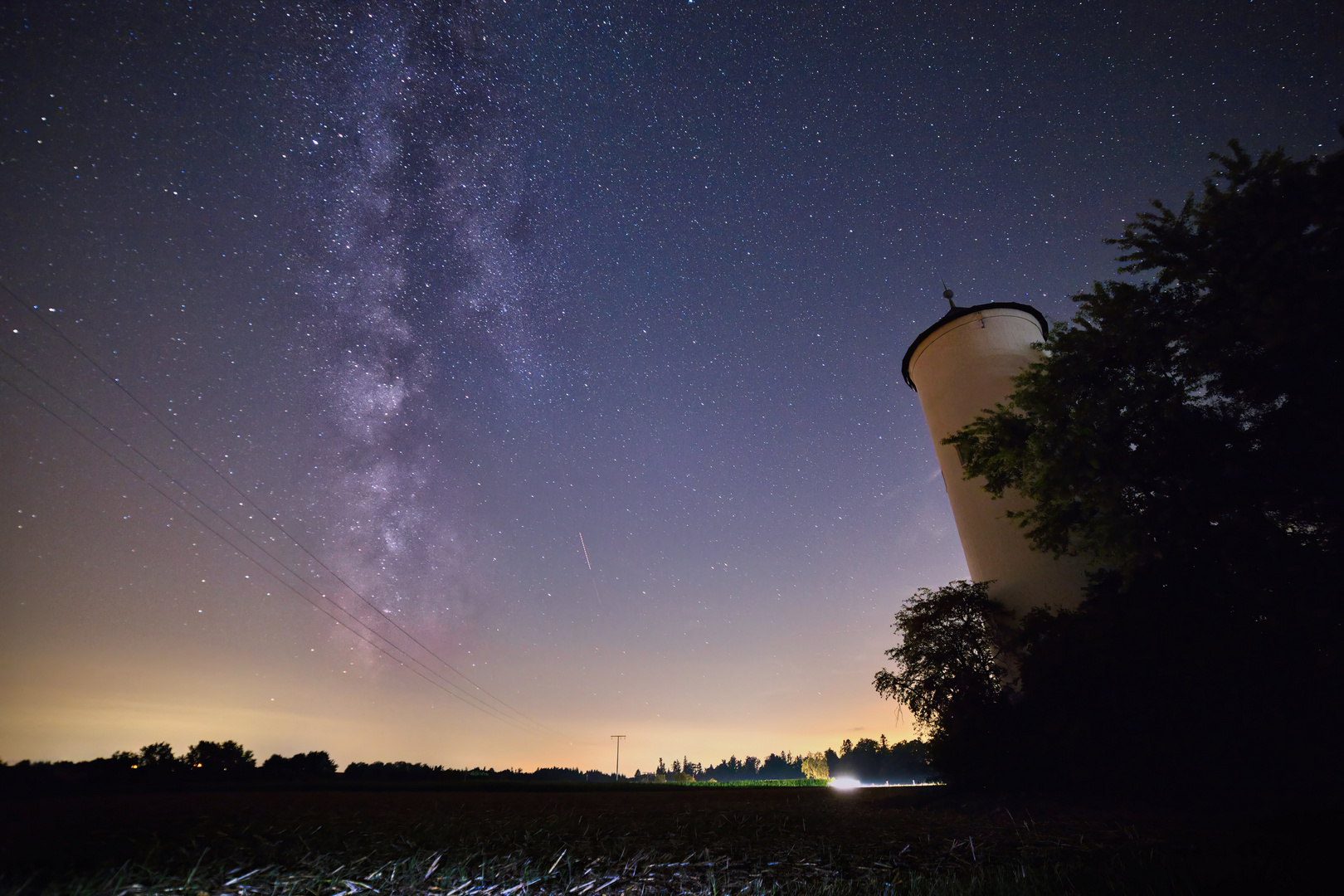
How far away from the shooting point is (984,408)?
17.7 m

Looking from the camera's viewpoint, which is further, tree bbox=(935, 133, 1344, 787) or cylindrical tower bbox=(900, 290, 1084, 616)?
cylindrical tower bbox=(900, 290, 1084, 616)

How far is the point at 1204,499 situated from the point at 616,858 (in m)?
12.5

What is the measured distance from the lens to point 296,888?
1.98 m

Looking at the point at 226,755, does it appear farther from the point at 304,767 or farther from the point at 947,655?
the point at 947,655

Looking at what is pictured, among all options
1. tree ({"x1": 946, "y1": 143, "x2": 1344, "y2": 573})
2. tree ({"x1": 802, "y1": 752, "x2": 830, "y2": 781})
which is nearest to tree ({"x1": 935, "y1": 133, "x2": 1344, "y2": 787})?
tree ({"x1": 946, "y1": 143, "x2": 1344, "y2": 573})

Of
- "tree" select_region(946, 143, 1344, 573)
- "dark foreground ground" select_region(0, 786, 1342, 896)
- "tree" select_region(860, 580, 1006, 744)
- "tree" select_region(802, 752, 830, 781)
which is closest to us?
"dark foreground ground" select_region(0, 786, 1342, 896)

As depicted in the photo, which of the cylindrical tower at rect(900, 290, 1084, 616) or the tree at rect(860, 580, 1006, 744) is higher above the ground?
the cylindrical tower at rect(900, 290, 1084, 616)

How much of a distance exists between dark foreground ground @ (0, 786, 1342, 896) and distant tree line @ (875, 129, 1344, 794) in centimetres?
535

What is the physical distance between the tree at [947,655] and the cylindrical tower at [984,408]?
156 cm

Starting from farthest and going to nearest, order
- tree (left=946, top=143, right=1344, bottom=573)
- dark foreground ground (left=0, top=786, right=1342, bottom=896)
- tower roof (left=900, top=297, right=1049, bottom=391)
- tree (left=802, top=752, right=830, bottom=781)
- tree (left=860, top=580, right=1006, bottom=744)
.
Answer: tree (left=802, top=752, right=830, bottom=781) < tower roof (left=900, top=297, right=1049, bottom=391) < tree (left=860, top=580, right=1006, bottom=744) < tree (left=946, top=143, right=1344, bottom=573) < dark foreground ground (left=0, top=786, right=1342, bottom=896)

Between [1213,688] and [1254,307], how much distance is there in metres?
7.07

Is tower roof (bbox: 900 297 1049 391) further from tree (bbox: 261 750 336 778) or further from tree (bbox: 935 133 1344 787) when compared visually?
tree (bbox: 261 750 336 778)

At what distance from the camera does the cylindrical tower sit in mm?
17688

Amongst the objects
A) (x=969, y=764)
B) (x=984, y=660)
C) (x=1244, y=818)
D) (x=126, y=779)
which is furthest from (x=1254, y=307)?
(x=126, y=779)
